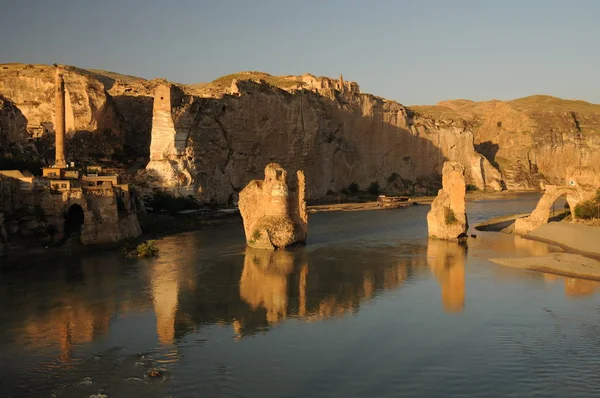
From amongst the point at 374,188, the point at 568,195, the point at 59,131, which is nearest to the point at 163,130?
the point at 59,131

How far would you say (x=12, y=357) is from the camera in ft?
69.1

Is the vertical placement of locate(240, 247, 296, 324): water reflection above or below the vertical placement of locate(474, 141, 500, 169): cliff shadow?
below

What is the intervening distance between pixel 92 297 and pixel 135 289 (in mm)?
2321

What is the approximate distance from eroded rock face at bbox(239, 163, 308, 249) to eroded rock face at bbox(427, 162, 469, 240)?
1080 cm

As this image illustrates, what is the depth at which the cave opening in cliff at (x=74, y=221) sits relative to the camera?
42469mm

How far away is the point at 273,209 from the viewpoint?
41812 mm

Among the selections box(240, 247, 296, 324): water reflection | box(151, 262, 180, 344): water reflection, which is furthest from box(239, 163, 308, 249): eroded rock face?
box(151, 262, 180, 344): water reflection

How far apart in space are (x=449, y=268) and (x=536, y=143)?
101m

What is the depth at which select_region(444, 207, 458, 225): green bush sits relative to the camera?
4634cm

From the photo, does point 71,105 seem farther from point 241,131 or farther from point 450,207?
point 450,207

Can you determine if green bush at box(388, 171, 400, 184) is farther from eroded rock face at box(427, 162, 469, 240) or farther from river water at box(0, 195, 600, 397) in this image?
river water at box(0, 195, 600, 397)

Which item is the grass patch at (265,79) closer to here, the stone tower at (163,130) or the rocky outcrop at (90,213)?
the stone tower at (163,130)

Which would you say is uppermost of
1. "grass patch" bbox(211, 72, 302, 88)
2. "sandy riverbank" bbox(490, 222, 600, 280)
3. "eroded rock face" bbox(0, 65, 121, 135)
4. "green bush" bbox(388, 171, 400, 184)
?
"grass patch" bbox(211, 72, 302, 88)

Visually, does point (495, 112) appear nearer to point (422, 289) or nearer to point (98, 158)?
point (98, 158)
